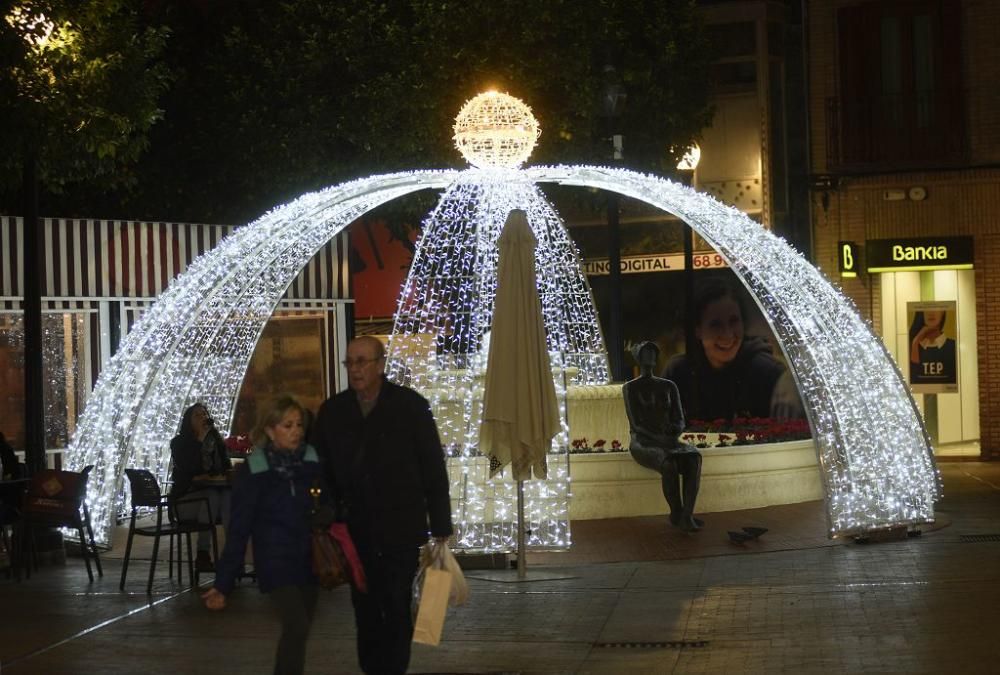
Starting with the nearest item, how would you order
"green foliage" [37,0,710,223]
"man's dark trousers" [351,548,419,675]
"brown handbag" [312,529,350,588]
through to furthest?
"brown handbag" [312,529,350,588], "man's dark trousers" [351,548,419,675], "green foliage" [37,0,710,223]

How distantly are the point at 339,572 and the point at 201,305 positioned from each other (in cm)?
800

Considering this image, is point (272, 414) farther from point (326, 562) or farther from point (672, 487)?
point (672, 487)

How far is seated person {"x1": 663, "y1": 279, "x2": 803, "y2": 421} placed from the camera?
24172 mm

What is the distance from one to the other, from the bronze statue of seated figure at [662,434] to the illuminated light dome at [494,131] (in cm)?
212

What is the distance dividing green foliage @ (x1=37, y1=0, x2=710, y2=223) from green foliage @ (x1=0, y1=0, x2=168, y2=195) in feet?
18.8

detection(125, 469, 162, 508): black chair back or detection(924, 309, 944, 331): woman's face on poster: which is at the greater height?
detection(924, 309, 944, 331): woman's face on poster

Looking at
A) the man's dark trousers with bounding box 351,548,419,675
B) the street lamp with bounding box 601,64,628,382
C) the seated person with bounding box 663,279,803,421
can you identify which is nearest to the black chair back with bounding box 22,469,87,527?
the man's dark trousers with bounding box 351,548,419,675

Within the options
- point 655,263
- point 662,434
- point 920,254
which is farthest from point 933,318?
point 662,434

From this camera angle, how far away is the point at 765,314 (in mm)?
12781

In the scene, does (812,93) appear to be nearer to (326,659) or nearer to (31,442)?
(31,442)

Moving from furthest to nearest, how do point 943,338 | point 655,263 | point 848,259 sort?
point 655,263 → point 848,259 → point 943,338

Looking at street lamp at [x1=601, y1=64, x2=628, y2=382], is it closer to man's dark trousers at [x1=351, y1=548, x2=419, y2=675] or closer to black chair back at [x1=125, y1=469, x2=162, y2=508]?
black chair back at [x1=125, y1=469, x2=162, y2=508]

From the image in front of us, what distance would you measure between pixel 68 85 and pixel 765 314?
6.28 meters

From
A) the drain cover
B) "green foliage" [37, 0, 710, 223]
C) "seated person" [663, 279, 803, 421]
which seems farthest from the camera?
"seated person" [663, 279, 803, 421]
